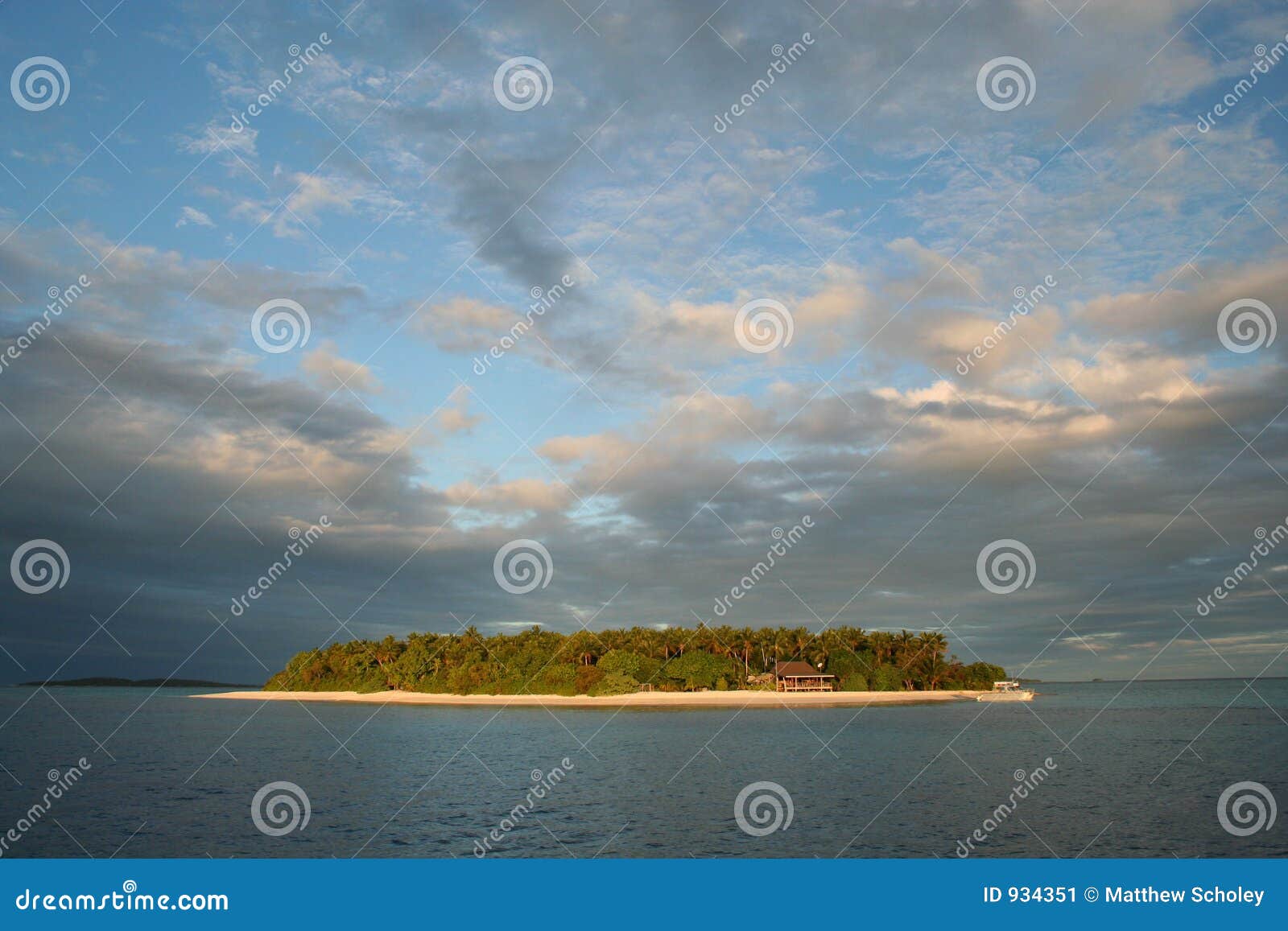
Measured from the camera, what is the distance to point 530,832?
33.2m

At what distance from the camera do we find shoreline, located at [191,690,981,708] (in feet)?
403

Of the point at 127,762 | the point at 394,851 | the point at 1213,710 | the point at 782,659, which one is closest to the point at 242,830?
the point at 394,851

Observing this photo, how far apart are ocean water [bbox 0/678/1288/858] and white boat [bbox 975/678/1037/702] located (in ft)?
234

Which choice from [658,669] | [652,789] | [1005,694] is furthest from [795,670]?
[652,789]

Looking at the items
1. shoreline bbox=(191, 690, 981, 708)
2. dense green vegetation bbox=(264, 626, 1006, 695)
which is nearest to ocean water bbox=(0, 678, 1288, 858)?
shoreline bbox=(191, 690, 981, 708)

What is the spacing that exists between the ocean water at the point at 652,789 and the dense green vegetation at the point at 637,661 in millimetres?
48065

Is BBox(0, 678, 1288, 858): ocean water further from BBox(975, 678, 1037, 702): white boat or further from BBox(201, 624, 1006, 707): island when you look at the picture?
BBox(975, 678, 1037, 702): white boat

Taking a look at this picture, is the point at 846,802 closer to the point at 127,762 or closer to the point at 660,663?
the point at 127,762

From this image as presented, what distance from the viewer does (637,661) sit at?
449ft

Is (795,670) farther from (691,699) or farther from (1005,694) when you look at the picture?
(1005,694)

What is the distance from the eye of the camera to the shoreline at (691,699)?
123 m

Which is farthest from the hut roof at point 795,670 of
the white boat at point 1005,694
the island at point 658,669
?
the white boat at point 1005,694

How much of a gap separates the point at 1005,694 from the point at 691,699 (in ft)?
242

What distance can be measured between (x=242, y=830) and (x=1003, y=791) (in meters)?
35.7
